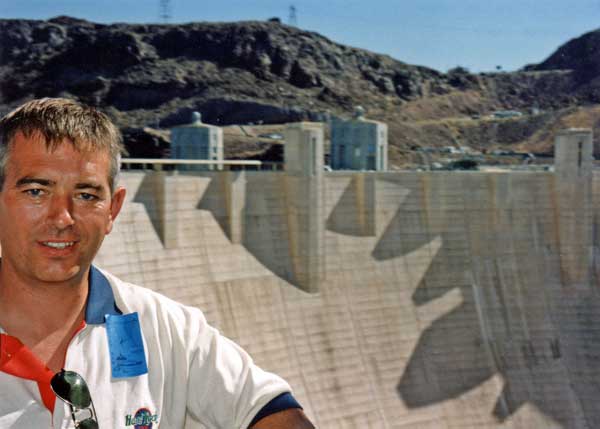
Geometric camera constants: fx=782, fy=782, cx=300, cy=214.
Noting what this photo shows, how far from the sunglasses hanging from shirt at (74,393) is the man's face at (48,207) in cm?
27

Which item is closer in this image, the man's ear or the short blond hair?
the short blond hair

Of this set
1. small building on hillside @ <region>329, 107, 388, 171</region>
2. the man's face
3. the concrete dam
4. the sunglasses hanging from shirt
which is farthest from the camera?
small building on hillside @ <region>329, 107, 388, 171</region>

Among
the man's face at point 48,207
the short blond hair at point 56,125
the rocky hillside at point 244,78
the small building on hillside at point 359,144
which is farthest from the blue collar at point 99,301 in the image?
the rocky hillside at point 244,78

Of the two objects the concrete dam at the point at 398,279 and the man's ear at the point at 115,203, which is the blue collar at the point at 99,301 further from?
the concrete dam at the point at 398,279

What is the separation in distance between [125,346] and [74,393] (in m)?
0.26

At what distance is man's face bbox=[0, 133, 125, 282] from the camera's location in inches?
75.1

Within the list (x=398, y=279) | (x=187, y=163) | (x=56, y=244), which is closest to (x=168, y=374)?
(x=56, y=244)

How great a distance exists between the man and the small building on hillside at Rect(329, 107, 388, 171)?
23.7 meters

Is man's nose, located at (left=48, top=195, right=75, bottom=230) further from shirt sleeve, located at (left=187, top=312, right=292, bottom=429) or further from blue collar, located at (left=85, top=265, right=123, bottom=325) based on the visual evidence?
shirt sleeve, located at (left=187, top=312, right=292, bottom=429)

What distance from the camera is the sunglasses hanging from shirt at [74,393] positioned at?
1.78 metres

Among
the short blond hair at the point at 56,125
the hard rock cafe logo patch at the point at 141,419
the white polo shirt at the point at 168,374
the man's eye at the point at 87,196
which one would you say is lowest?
the hard rock cafe logo patch at the point at 141,419

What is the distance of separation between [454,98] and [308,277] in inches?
2091

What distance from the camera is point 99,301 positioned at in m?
2.08

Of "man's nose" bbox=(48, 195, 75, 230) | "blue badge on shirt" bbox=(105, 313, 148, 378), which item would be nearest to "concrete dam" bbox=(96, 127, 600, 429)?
"blue badge on shirt" bbox=(105, 313, 148, 378)
